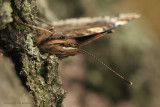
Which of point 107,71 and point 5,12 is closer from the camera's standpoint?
point 5,12

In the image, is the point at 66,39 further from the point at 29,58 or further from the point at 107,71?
Result: the point at 107,71

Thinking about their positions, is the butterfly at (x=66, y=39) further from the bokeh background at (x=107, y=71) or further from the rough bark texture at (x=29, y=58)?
the bokeh background at (x=107, y=71)

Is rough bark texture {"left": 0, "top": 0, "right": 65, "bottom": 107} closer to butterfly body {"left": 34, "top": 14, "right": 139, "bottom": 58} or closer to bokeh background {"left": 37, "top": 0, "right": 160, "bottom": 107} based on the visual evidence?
butterfly body {"left": 34, "top": 14, "right": 139, "bottom": 58}

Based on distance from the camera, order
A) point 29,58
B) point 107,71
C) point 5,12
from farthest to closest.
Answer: point 107,71 < point 29,58 < point 5,12

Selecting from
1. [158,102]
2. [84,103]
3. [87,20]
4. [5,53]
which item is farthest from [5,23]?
[158,102]

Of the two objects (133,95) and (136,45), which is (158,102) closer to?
(133,95)

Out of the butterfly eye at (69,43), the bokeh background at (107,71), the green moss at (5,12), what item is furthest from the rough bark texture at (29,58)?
the bokeh background at (107,71)

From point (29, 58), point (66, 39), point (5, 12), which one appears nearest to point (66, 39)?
point (66, 39)
